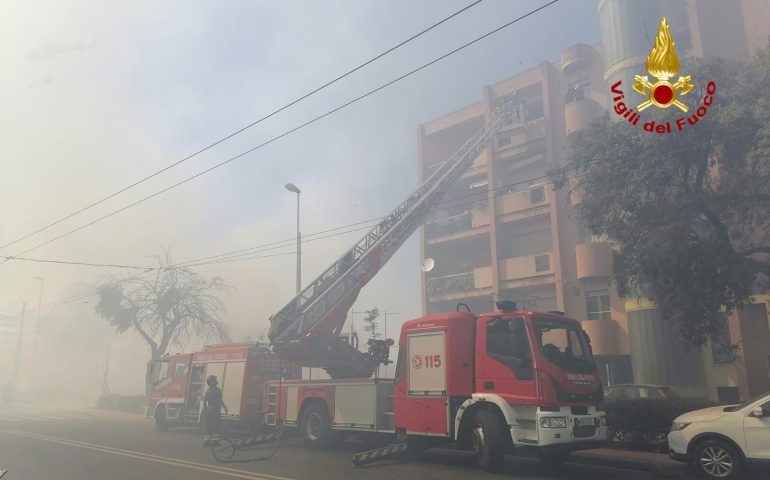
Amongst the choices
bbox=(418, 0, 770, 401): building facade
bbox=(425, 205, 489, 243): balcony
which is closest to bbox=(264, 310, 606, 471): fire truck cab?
bbox=(418, 0, 770, 401): building facade

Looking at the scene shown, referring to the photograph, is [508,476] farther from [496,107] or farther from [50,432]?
[496,107]

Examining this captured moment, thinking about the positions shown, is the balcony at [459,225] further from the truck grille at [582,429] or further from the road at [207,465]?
the truck grille at [582,429]

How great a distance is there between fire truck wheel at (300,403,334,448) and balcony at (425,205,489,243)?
1994 cm

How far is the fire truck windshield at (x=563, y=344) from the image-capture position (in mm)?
9406

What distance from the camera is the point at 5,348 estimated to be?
71.1 meters

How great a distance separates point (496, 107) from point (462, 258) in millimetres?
8929

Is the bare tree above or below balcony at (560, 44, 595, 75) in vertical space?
below

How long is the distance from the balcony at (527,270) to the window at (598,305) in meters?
2.21

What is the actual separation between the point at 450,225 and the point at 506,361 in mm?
24161

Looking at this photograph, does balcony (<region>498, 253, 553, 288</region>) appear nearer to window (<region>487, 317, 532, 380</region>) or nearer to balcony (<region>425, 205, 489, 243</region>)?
balcony (<region>425, 205, 489, 243</region>)

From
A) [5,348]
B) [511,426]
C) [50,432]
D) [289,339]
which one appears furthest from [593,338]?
[5,348]

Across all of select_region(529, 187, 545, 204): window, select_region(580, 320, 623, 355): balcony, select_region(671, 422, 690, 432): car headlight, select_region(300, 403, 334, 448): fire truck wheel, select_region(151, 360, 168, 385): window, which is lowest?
select_region(300, 403, 334, 448): fire truck wheel

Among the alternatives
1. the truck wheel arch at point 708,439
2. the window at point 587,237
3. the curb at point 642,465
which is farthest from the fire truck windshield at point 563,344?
the window at point 587,237

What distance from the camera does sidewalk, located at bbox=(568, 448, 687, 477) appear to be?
9.04 metres
